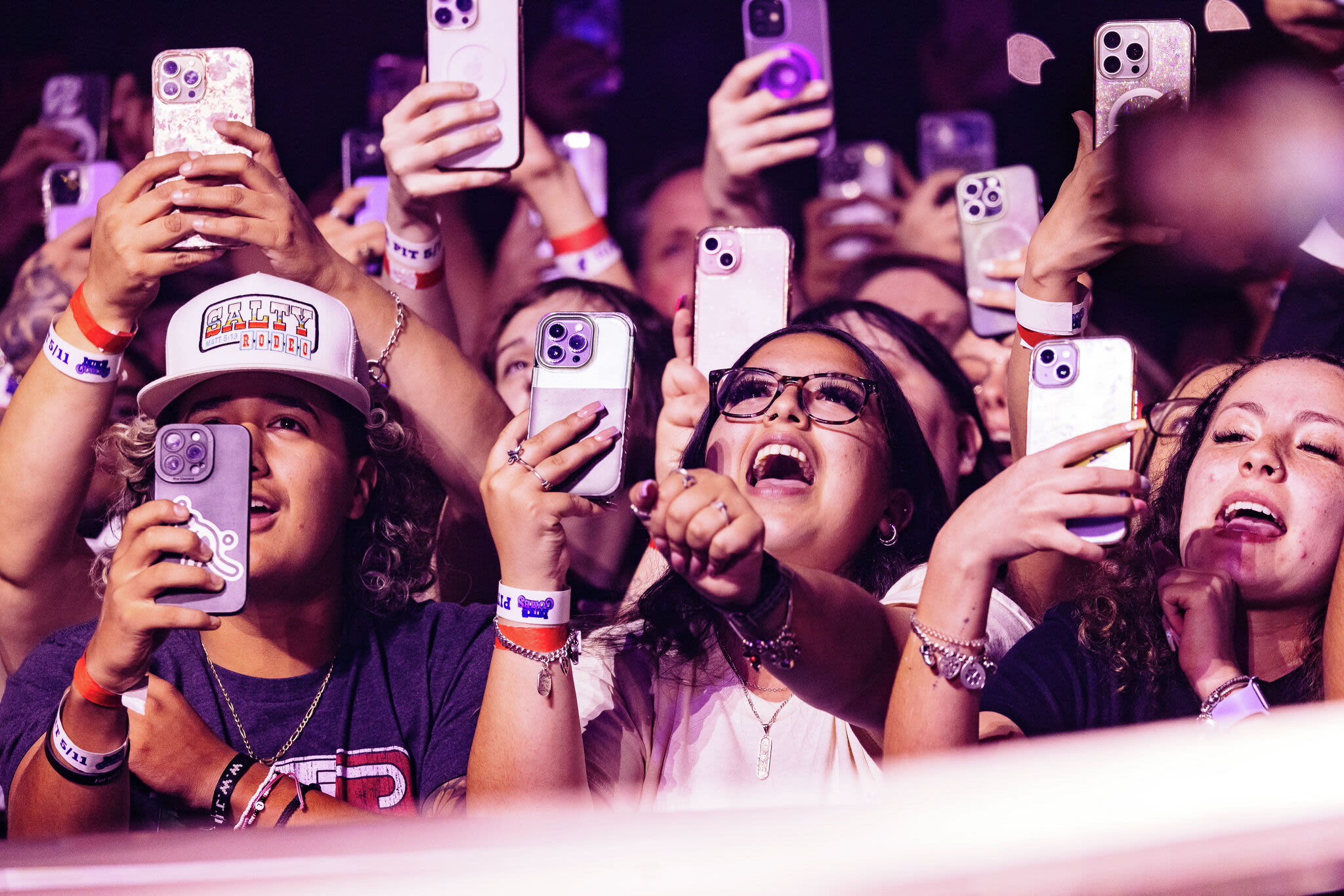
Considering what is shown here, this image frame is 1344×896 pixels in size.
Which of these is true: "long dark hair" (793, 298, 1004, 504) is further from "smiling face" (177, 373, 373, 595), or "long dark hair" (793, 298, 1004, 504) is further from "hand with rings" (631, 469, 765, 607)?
"hand with rings" (631, 469, 765, 607)

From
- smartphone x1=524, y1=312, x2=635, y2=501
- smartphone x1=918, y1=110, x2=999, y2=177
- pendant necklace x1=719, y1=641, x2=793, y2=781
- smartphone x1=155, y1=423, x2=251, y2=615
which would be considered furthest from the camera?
smartphone x1=918, y1=110, x2=999, y2=177

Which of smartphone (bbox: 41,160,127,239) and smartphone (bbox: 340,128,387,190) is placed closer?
smartphone (bbox: 41,160,127,239)

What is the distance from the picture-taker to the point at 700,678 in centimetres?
193

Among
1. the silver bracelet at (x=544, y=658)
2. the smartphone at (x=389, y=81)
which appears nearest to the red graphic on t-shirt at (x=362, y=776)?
the silver bracelet at (x=544, y=658)

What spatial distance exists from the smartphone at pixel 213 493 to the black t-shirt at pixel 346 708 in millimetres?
343

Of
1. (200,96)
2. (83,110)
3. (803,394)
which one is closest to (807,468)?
(803,394)

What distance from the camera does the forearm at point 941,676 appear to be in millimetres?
1441

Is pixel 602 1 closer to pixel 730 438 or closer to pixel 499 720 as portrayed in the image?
pixel 730 438

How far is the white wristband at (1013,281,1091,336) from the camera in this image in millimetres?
1860

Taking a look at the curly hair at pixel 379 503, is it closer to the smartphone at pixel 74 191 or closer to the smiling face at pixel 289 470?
the smiling face at pixel 289 470

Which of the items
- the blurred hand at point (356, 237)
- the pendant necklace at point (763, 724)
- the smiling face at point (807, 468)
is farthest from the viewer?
the blurred hand at point (356, 237)

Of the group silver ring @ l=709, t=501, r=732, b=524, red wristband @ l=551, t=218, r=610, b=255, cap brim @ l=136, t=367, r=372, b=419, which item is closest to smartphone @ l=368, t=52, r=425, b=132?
red wristband @ l=551, t=218, r=610, b=255

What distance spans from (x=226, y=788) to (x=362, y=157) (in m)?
1.86

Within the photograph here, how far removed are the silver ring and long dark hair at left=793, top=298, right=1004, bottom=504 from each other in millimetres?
1028
